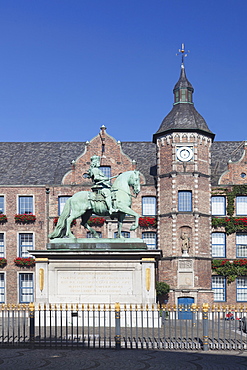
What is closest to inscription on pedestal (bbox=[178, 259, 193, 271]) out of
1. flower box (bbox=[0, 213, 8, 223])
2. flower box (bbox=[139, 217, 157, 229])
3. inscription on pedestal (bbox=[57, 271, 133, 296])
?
flower box (bbox=[139, 217, 157, 229])

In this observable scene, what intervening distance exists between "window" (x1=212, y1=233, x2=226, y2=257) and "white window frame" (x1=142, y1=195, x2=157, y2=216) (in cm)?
514

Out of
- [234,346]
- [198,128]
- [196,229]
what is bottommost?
[234,346]

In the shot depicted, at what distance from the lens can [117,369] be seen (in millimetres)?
15805

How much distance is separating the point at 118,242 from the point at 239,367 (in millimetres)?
11617

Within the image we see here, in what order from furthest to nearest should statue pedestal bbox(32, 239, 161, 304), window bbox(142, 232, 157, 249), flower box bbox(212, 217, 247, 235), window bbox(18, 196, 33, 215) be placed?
1. window bbox(18, 196, 33, 215)
2. window bbox(142, 232, 157, 249)
3. flower box bbox(212, 217, 247, 235)
4. statue pedestal bbox(32, 239, 161, 304)

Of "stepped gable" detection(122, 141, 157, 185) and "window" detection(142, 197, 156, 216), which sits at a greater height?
"stepped gable" detection(122, 141, 157, 185)

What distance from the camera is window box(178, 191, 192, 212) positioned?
45.7m

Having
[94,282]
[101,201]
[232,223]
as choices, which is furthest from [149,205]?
[94,282]

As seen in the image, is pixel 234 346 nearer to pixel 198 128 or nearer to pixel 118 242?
pixel 118 242

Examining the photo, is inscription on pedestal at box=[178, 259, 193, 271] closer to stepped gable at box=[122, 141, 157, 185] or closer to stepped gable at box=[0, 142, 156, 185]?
stepped gable at box=[122, 141, 157, 185]

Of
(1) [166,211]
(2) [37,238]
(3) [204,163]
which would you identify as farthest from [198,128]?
(2) [37,238]

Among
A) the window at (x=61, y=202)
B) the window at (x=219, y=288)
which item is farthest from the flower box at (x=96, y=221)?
the window at (x=219, y=288)

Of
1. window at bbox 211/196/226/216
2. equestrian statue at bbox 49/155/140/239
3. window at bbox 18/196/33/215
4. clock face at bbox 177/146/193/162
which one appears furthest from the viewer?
window at bbox 18/196/33/215

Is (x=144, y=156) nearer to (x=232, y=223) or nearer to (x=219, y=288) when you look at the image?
(x=232, y=223)
